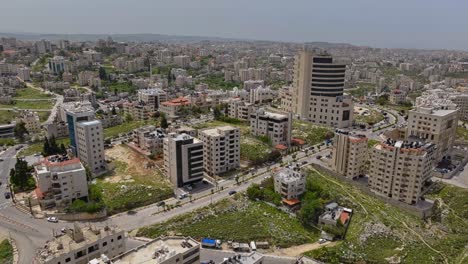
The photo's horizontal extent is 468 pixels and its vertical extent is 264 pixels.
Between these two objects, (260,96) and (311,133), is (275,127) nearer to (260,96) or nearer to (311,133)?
(311,133)

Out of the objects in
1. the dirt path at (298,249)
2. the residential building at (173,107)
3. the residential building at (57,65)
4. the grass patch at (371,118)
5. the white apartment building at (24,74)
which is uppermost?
the residential building at (57,65)

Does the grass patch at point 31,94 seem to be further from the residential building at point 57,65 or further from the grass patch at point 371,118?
the grass patch at point 371,118

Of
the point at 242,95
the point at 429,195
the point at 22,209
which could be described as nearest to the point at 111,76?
the point at 242,95

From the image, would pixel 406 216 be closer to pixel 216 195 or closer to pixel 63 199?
pixel 216 195

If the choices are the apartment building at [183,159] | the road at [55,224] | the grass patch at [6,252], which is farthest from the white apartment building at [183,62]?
the grass patch at [6,252]

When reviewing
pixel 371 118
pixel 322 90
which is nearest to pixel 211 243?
pixel 322 90

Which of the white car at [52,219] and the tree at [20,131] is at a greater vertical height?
the tree at [20,131]

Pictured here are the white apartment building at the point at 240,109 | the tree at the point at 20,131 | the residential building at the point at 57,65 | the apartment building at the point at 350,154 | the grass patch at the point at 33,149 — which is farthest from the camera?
the residential building at the point at 57,65
